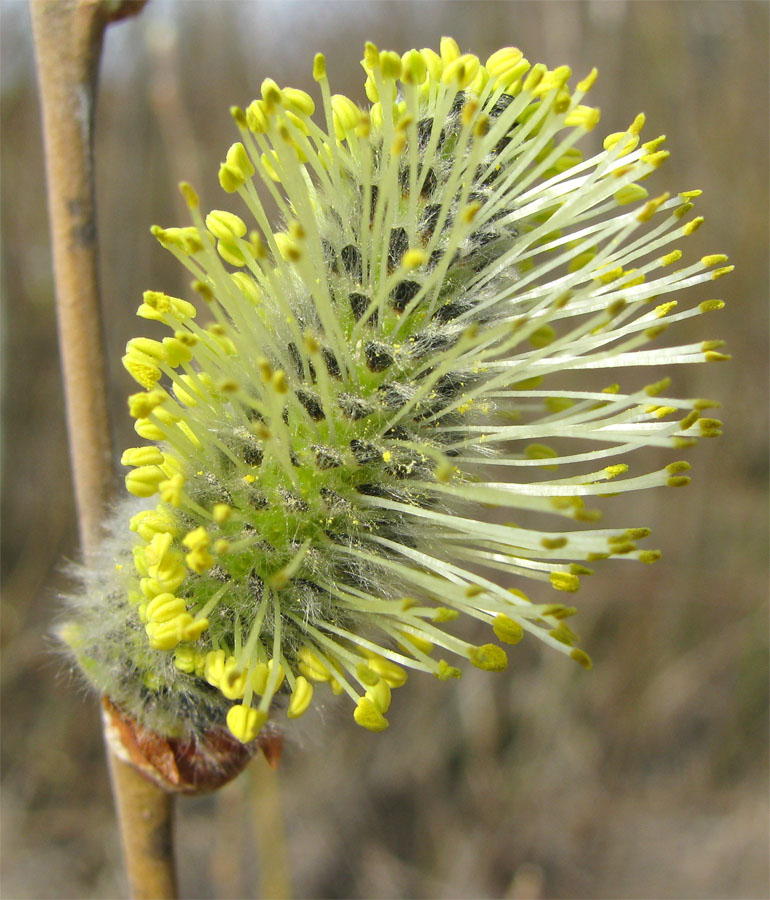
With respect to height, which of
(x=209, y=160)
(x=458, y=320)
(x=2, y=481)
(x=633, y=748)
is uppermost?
(x=209, y=160)

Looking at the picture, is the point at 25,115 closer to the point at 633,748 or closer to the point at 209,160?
the point at 209,160

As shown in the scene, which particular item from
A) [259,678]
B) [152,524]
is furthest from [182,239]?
[259,678]

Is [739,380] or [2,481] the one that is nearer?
[2,481]

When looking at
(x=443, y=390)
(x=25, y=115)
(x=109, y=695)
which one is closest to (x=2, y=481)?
(x=25, y=115)

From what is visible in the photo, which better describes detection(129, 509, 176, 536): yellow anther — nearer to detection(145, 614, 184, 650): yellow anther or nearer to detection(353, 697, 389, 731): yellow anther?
detection(145, 614, 184, 650): yellow anther

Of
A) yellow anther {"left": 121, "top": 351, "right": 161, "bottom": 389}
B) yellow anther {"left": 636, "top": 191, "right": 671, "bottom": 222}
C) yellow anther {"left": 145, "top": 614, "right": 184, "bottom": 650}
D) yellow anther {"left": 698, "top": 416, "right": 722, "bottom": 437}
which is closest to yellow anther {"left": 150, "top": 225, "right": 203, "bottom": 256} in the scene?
yellow anther {"left": 121, "top": 351, "right": 161, "bottom": 389}

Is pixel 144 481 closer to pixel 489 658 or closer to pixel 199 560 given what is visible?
pixel 199 560

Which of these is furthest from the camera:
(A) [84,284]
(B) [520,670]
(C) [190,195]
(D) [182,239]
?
(B) [520,670]
